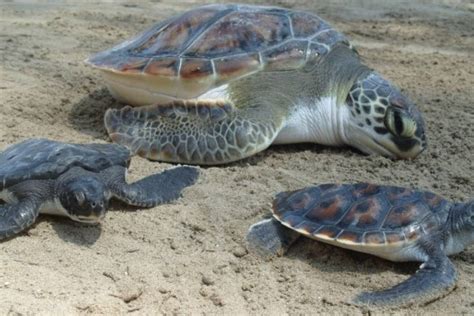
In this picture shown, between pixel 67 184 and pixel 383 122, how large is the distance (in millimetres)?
2019

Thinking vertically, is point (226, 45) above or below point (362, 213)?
above

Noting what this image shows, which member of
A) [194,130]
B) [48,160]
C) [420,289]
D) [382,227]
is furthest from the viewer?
[194,130]

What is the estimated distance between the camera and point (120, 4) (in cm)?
755

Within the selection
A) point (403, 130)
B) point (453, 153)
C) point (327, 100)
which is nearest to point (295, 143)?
point (327, 100)

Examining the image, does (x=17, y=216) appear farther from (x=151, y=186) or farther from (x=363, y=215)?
(x=363, y=215)

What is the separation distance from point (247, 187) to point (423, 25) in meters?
4.51

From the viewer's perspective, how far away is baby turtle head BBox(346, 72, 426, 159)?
390 cm

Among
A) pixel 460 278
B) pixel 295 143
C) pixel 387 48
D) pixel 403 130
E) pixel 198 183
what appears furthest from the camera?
pixel 387 48

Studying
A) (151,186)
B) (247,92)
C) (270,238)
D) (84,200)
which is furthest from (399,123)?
(84,200)

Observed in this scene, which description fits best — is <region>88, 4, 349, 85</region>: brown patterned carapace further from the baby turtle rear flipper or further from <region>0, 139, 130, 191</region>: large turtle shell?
the baby turtle rear flipper

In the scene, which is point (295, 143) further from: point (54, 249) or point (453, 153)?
point (54, 249)

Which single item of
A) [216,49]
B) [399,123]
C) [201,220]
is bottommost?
[201,220]

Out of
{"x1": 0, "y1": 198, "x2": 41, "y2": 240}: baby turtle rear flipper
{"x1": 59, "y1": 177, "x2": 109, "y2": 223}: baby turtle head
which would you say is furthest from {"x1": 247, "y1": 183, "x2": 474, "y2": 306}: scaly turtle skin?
{"x1": 0, "y1": 198, "x2": 41, "y2": 240}: baby turtle rear flipper

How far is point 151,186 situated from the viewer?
319cm
